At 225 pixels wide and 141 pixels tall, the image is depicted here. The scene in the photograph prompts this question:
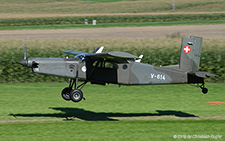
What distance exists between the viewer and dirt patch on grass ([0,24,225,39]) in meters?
58.0

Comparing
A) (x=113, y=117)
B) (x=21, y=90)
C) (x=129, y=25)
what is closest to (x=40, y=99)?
(x=21, y=90)

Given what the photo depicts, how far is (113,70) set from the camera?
17719 millimetres

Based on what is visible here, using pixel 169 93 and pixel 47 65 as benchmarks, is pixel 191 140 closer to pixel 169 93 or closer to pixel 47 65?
pixel 47 65

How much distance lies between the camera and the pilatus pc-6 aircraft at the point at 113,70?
56.2 ft

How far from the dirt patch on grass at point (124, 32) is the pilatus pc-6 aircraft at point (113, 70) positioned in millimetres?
37861

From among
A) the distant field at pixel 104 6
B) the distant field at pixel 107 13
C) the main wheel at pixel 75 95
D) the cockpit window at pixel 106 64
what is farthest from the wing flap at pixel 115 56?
the distant field at pixel 104 6

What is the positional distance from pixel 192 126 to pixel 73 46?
1753 cm

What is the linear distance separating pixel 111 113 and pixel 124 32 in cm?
4245

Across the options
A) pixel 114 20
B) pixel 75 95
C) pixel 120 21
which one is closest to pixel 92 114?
pixel 75 95

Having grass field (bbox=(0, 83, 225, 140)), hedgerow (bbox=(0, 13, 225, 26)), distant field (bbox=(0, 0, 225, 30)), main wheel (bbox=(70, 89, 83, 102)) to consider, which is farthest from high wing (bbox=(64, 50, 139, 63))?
hedgerow (bbox=(0, 13, 225, 26))

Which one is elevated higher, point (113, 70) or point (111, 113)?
point (113, 70)

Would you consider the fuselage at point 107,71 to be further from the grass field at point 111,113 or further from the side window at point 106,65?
the grass field at point 111,113

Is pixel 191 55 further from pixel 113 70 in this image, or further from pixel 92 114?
pixel 92 114

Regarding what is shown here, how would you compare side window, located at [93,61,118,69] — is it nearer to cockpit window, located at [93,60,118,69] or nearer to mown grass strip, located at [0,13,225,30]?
cockpit window, located at [93,60,118,69]
